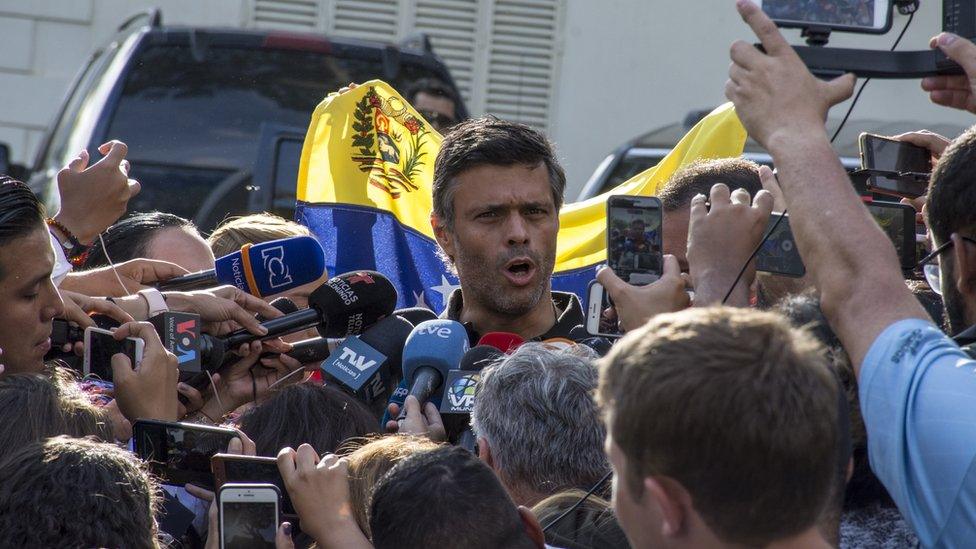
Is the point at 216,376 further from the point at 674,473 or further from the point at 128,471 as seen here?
the point at 674,473

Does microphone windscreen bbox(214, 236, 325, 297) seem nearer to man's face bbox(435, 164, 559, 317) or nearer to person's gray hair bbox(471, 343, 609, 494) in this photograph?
man's face bbox(435, 164, 559, 317)

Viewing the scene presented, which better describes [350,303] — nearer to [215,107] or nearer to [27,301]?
[27,301]

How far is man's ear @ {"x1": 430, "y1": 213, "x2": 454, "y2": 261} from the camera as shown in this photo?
4766mm

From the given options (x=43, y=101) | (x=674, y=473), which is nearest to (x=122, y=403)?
(x=674, y=473)

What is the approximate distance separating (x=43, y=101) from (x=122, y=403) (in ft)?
33.4

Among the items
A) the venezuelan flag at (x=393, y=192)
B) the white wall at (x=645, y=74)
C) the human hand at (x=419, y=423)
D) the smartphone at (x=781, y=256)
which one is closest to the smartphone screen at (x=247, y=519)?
the human hand at (x=419, y=423)

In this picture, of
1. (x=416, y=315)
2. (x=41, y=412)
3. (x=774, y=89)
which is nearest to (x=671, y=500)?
(x=774, y=89)

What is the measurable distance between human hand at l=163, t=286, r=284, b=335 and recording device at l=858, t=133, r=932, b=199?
169cm

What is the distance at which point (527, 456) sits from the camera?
332 centimetres

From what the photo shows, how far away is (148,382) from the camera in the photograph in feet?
12.4

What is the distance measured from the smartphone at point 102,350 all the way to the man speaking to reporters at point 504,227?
1150mm

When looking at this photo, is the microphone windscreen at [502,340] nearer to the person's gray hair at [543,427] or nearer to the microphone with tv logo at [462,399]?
the microphone with tv logo at [462,399]

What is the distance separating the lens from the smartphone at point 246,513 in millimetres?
3027

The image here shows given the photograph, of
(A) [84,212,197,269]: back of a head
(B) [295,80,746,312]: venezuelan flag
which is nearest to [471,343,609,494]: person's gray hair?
(A) [84,212,197,269]: back of a head
